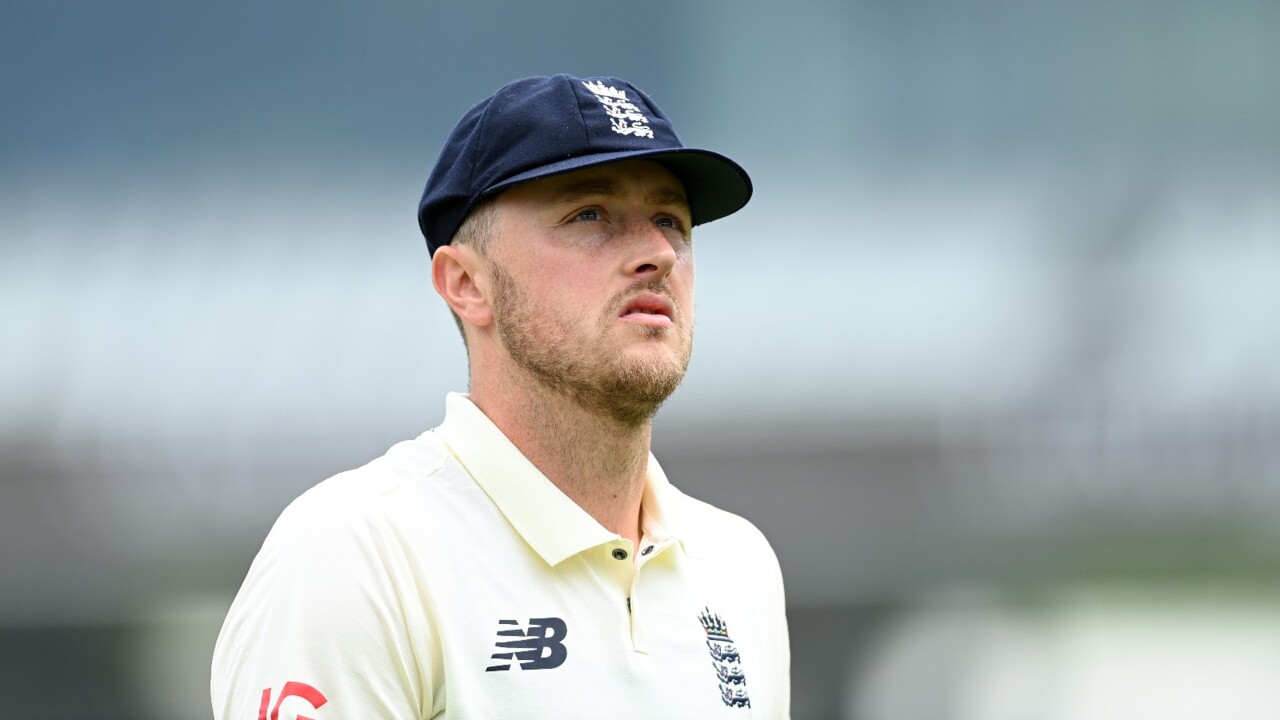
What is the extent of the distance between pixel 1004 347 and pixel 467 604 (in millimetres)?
3814

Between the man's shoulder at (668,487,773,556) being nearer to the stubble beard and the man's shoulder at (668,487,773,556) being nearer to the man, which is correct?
the man

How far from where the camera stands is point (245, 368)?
5.13m

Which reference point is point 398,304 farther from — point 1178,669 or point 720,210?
point 720,210

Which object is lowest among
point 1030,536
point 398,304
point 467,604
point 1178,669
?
point 1178,669

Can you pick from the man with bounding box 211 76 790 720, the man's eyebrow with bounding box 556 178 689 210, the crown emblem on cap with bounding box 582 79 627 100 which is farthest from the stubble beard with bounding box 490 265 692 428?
the crown emblem on cap with bounding box 582 79 627 100

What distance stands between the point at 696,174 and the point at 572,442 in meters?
0.39

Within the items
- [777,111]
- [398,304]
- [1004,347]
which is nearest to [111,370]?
[398,304]

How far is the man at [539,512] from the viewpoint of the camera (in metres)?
1.53

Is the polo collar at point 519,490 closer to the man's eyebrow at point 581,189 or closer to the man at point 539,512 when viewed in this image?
the man at point 539,512

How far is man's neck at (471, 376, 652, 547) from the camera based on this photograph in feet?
5.98

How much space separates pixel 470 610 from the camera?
159 centimetres

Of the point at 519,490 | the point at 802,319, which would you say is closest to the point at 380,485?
the point at 519,490

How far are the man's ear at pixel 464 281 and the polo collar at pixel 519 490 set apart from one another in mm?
117

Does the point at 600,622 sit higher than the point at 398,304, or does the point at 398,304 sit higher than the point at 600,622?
the point at 398,304
